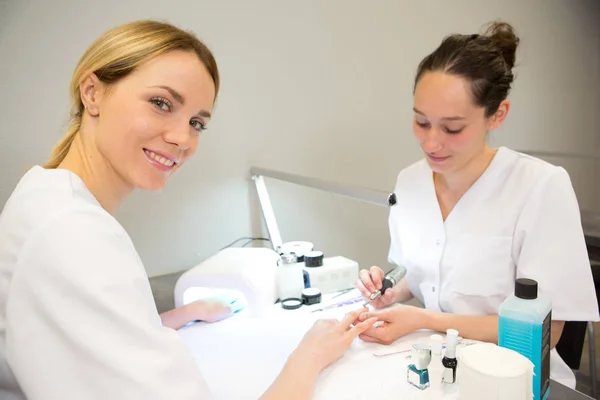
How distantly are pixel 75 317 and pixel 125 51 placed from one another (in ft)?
1.49

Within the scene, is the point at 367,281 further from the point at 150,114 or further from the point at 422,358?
the point at 150,114

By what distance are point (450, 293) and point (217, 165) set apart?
1.03m

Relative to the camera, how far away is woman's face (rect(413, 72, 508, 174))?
42.9 inches

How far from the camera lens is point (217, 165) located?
182 centimetres

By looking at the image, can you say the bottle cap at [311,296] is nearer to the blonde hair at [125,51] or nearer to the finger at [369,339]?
the finger at [369,339]

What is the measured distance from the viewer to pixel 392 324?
3.34 feet

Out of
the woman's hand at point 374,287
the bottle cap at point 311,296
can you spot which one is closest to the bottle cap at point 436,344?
the woman's hand at point 374,287

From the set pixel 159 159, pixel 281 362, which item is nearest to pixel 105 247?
pixel 159 159

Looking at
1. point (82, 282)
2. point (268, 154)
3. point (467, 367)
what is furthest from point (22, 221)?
point (268, 154)

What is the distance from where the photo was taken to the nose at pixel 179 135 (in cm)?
82

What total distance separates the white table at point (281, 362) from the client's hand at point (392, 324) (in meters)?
0.02

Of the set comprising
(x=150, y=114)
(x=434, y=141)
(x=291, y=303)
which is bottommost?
(x=291, y=303)

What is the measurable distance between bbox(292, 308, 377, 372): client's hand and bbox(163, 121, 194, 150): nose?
46 centimetres

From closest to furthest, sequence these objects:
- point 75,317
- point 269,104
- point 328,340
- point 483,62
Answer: point 75,317
point 328,340
point 483,62
point 269,104
